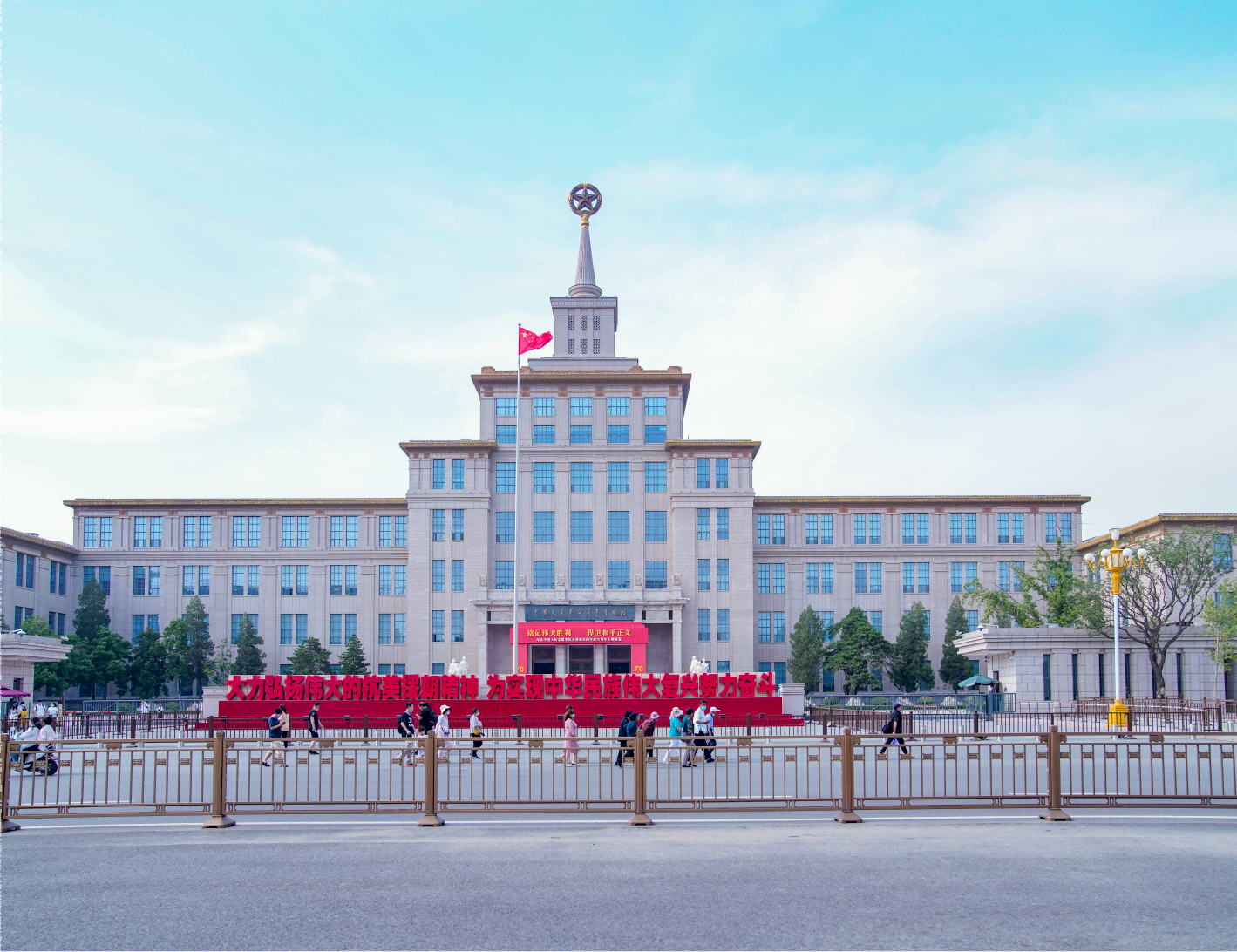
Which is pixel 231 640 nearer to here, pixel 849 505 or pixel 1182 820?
pixel 849 505

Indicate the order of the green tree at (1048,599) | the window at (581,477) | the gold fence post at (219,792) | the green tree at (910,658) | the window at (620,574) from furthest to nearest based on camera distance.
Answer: the window at (581,477) < the window at (620,574) < the green tree at (910,658) < the green tree at (1048,599) < the gold fence post at (219,792)

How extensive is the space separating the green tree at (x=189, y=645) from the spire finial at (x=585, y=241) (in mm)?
33574

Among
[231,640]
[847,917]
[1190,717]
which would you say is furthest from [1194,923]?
[231,640]

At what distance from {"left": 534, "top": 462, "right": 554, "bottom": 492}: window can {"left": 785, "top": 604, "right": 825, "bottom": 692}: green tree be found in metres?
17.2

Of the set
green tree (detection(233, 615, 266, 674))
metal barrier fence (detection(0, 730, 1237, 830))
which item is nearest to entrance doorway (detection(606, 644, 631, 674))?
green tree (detection(233, 615, 266, 674))

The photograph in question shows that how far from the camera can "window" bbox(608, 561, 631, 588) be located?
62.7 meters

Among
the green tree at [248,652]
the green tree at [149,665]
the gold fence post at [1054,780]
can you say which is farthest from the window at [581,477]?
the gold fence post at [1054,780]

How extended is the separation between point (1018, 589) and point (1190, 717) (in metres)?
33.2

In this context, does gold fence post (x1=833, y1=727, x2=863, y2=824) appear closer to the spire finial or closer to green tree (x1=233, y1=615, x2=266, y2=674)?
green tree (x1=233, y1=615, x2=266, y2=674)

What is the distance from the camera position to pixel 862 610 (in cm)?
6381

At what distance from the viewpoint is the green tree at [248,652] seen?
62.8m

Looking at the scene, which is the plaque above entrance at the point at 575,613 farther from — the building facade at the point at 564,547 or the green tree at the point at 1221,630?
the green tree at the point at 1221,630

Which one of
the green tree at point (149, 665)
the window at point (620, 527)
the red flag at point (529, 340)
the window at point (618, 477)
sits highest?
the red flag at point (529, 340)

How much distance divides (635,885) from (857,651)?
51.9m
